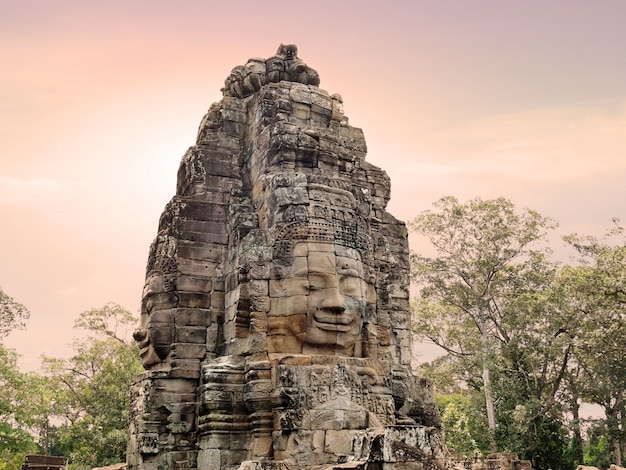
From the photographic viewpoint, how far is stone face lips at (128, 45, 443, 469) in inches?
316

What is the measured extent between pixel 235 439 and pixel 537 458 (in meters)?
19.0

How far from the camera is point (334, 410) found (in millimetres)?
7980

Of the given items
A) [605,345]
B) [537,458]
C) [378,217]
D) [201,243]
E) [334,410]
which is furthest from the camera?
[537,458]

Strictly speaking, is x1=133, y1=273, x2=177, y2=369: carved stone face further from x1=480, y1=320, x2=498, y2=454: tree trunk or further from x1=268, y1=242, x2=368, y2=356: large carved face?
x1=480, y1=320, x2=498, y2=454: tree trunk

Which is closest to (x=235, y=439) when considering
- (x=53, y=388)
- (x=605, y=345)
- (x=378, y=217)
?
(x=378, y=217)

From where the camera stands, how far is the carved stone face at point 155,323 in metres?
9.45

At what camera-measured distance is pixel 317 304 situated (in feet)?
28.3

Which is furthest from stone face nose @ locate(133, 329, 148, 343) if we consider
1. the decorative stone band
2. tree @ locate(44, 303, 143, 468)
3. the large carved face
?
tree @ locate(44, 303, 143, 468)

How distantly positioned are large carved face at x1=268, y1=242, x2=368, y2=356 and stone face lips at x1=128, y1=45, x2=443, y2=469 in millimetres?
16

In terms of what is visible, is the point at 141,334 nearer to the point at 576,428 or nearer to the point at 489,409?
the point at 489,409

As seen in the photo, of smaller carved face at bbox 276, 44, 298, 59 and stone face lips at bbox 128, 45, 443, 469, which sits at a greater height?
smaller carved face at bbox 276, 44, 298, 59

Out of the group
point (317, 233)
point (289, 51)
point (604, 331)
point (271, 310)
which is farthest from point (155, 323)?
point (604, 331)

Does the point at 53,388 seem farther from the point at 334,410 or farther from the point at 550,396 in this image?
the point at 334,410

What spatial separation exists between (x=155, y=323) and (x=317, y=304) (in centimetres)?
260
